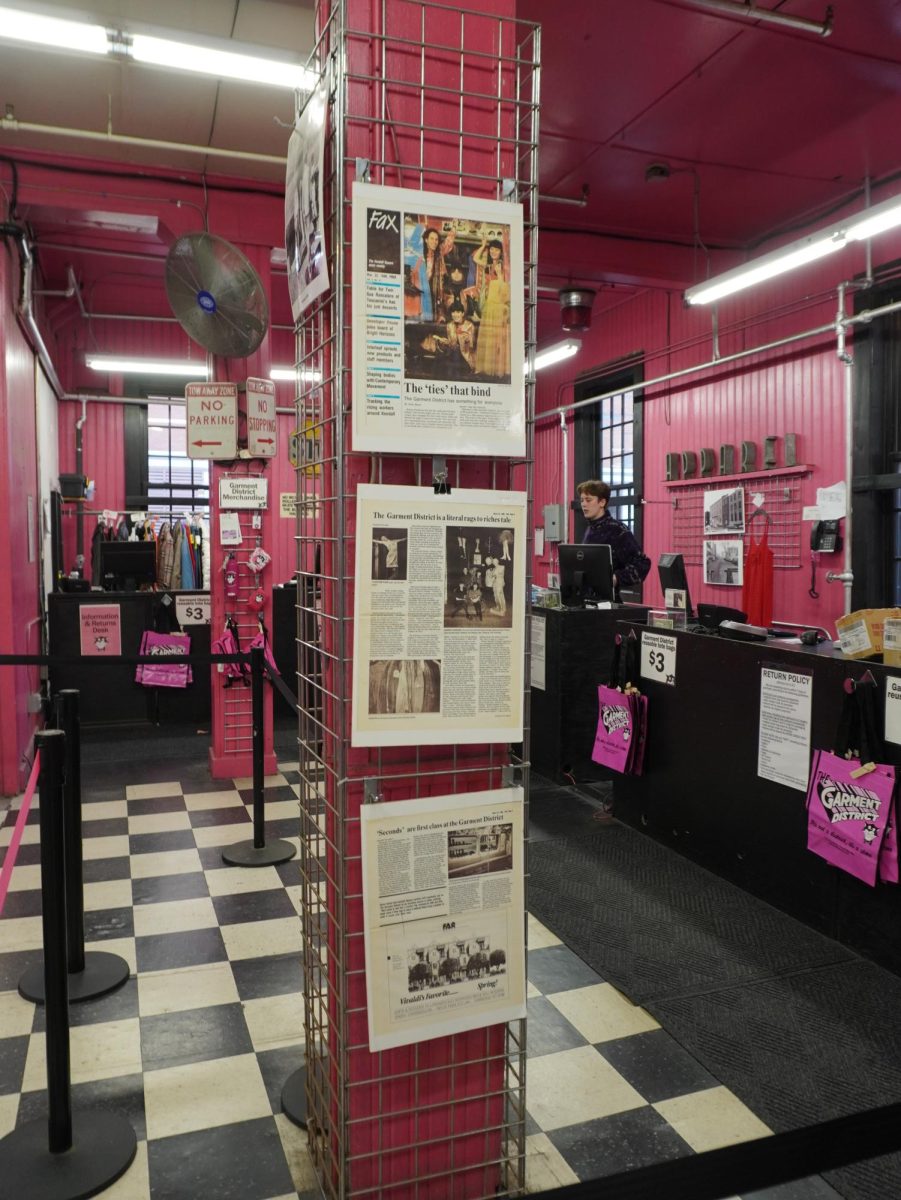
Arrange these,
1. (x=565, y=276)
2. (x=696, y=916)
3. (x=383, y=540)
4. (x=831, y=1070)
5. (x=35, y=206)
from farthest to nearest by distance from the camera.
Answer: (x=565, y=276) < (x=35, y=206) < (x=696, y=916) < (x=831, y=1070) < (x=383, y=540)

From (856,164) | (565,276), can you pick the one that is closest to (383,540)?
(856,164)

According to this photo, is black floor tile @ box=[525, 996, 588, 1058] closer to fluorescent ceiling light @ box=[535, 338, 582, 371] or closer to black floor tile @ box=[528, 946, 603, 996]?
black floor tile @ box=[528, 946, 603, 996]

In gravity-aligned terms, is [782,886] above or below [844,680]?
below

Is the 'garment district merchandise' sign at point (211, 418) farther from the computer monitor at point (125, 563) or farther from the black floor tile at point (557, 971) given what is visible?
the black floor tile at point (557, 971)

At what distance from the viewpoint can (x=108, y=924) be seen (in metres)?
3.25

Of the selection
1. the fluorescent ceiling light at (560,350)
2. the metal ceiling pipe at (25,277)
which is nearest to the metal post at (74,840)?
the metal ceiling pipe at (25,277)

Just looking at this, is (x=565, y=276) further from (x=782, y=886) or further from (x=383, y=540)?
(x=383, y=540)

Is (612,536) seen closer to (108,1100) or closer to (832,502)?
(832,502)

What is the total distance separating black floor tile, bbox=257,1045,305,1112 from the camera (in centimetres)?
222

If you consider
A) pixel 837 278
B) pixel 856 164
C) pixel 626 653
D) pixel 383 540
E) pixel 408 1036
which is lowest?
pixel 408 1036

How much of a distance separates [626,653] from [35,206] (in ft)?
15.0

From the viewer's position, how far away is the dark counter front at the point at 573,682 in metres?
4.86

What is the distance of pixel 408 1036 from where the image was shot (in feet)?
5.27

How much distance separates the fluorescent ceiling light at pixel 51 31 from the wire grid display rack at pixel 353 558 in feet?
7.05
